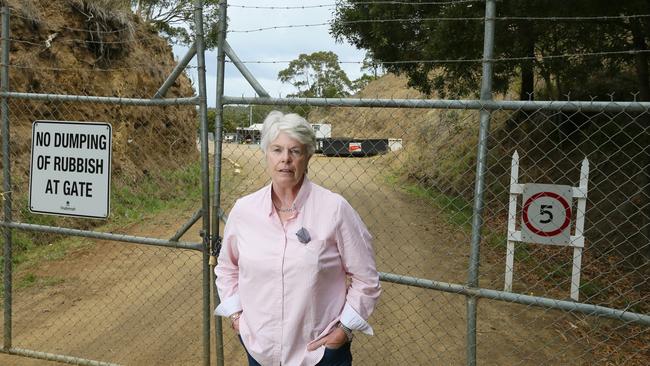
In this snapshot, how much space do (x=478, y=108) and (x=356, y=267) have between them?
1171 millimetres

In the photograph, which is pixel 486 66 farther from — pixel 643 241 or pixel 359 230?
pixel 643 241

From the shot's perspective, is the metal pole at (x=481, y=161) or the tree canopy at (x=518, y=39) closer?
the metal pole at (x=481, y=161)

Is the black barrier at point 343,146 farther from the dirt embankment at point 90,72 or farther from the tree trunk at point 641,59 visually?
the tree trunk at point 641,59

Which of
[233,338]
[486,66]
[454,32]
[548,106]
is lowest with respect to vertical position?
[233,338]

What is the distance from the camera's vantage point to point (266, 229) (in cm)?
252

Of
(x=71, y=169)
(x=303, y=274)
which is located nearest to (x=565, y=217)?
(x=303, y=274)

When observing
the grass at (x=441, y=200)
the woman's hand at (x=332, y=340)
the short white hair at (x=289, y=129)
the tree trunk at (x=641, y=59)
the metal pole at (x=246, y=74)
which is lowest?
the grass at (x=441, y=200)

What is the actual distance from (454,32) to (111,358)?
7.02m

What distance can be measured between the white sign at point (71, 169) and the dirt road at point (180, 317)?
58.9 inches

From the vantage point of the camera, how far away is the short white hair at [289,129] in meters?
2.48

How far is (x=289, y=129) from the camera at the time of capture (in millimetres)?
2475

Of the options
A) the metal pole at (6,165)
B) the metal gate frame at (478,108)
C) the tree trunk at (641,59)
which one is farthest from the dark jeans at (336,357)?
the tree trunk at (641,59)

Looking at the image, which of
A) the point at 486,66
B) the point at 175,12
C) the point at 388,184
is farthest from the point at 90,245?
the point at 175,12

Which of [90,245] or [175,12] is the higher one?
[175,12]
